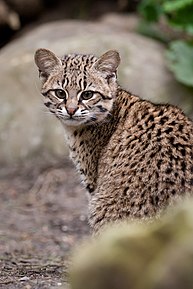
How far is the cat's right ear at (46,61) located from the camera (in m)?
7.08

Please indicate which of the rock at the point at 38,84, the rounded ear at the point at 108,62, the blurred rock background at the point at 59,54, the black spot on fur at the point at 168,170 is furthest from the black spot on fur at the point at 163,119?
the rock at the point at 38,84

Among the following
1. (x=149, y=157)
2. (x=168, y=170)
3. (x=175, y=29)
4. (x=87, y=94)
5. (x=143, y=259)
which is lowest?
(x=143, y=259)

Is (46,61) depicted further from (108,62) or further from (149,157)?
(149,157)

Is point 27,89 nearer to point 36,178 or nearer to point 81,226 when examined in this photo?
point 36,178

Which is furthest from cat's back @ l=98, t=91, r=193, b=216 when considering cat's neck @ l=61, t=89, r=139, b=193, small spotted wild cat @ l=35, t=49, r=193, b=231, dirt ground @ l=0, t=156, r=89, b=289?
dirt ground @ l=0, t=156, r=89, b=289

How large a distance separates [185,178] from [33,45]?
578cm

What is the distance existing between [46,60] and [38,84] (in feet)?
12.2

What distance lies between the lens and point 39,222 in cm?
894

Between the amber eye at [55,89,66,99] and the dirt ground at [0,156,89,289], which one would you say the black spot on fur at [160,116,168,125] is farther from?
the dirt ground at [0,156,89,289]

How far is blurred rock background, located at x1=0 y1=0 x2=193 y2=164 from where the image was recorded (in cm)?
1064

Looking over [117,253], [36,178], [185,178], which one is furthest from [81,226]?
[117,253]

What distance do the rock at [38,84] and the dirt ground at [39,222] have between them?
0.94 ft

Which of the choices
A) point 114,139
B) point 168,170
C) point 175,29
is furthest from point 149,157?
point 175,29

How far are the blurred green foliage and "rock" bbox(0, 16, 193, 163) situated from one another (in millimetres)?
174
